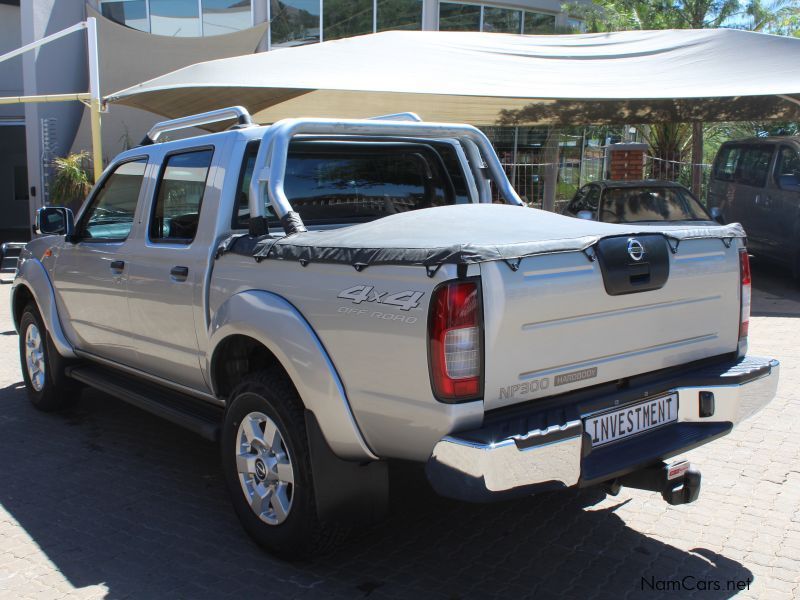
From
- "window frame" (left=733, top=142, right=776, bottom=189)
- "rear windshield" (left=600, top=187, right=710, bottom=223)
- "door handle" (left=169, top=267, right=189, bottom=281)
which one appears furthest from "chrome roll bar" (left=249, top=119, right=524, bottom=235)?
"window frame" (left=733, top=142, right=776, bottom=189)

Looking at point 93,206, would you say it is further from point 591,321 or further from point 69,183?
point 69,183

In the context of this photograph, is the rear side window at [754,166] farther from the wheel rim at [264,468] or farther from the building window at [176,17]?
the building window at [176,17]

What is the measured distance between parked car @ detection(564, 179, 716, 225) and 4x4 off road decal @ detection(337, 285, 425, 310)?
26.7ft

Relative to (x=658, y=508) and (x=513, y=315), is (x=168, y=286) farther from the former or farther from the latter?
(x=658, y=508)

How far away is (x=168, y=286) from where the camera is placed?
420 cm

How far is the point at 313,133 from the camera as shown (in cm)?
396

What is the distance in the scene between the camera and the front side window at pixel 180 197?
4.20 metres

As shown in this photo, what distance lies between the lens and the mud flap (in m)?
3.19

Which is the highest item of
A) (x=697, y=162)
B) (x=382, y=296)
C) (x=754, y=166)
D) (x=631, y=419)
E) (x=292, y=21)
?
(x=292, y=21)

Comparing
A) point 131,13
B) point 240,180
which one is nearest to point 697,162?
point 131,13

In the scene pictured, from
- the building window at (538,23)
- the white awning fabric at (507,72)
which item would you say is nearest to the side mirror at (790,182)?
the white awning fabric at (507,72)

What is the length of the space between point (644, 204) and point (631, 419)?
27.2 feet

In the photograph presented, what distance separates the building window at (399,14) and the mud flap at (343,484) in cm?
1739

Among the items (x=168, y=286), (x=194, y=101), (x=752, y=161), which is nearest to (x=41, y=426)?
(x=168, y=286)
